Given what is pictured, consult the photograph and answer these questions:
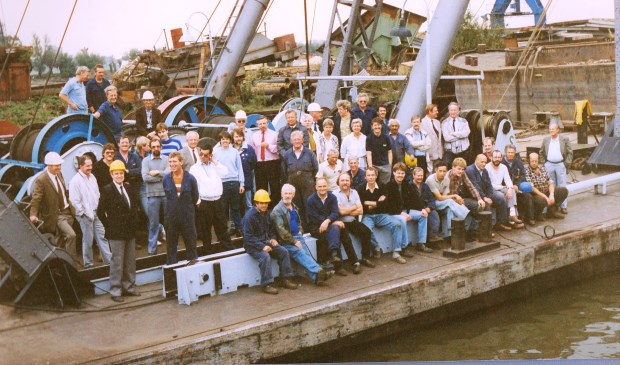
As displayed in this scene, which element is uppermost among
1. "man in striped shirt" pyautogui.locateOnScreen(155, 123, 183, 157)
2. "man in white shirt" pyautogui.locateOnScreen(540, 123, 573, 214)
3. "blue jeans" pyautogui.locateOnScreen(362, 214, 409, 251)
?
"man in striped shirt" pyautogui.locateOnScreen(155, 123, 183, 157)

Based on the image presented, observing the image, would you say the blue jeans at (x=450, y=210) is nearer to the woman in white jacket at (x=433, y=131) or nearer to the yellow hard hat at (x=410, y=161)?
the yellow hard hat at (x=410, y=161)

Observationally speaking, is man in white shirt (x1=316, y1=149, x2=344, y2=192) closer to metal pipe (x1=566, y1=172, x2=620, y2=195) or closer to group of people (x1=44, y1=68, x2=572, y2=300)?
group of people (x1=44, y1=68, x2=572, y2=300)

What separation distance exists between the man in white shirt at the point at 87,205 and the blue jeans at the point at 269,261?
1892 mm

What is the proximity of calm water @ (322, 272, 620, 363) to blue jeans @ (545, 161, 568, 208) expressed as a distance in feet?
7.04

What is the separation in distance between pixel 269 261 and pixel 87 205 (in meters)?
2.26

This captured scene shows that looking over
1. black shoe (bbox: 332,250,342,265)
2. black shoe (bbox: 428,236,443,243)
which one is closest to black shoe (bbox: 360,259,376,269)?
black shoe (bbox: 332,250,342,265)

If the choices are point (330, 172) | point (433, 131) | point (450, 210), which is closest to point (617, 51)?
point (433, 131)

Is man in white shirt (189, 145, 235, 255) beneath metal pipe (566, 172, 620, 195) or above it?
above

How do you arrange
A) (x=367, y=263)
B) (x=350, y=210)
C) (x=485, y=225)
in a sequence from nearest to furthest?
(x=350, y=210), (x=367, y=263), (x=485, y=225)

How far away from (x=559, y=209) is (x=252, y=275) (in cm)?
567

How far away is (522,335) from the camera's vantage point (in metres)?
9.58

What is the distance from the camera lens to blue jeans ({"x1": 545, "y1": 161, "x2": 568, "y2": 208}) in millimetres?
12383

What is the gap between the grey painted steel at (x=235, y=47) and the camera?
14.6 metres

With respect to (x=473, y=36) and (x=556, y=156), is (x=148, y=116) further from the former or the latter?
(x=473, y=36)
